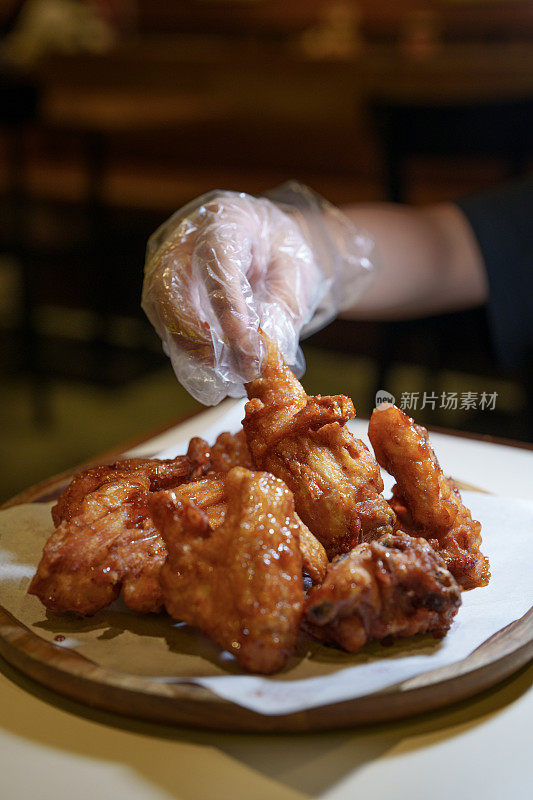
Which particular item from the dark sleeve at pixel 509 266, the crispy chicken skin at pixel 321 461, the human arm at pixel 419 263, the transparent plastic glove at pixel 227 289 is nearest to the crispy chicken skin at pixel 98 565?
the crispy chicken skin at pixel 321 461

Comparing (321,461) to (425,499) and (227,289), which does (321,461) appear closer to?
(425,499)

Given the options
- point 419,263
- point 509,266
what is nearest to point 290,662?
point 419,263

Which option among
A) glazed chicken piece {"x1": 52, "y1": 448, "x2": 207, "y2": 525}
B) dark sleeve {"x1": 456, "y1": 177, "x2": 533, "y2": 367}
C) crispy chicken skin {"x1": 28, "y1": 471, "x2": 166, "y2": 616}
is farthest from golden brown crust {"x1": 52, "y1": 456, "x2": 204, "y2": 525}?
dark sleeve {"x1": 456, "y1": 177, "x2": 533, "y2": 367}

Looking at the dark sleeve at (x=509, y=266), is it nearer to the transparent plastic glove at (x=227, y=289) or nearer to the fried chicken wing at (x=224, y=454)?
the transparent plastic glove at (x=227, y=289)

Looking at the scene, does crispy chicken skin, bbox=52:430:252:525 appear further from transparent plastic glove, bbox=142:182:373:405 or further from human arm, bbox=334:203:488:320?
human arm, bbox=334:203:488:320

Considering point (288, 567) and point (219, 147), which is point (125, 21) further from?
point (288, 567)

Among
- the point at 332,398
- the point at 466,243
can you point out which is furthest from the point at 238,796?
the point at 466,243
